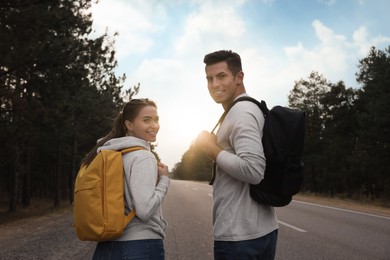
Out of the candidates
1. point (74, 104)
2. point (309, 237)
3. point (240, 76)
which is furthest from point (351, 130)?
point (240, 76)

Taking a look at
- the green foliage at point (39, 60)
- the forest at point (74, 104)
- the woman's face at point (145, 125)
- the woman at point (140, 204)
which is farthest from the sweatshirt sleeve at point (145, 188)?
the green foliage at point (39, 60)

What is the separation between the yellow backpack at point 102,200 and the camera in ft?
6.84

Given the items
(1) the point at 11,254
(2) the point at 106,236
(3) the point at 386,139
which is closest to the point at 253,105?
(2) the point at 106,236

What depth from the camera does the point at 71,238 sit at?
341 inches

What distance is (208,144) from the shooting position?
216 cm

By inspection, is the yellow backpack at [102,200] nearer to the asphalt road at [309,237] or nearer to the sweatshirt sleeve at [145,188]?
the sweatshirt sleeve at [145,188]

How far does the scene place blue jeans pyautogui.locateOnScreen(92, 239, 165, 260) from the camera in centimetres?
215

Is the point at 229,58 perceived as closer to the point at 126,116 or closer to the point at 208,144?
the point at 208,144

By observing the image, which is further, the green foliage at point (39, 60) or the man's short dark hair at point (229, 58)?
the green foliage at point (39, 60)

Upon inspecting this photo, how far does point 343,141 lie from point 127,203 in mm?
35975

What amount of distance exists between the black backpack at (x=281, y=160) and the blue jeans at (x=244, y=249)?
0.72ft

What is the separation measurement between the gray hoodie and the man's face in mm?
568

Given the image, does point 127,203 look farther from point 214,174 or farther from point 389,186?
point 389,186

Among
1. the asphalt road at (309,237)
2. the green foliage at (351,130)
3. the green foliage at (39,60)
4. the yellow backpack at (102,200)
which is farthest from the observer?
the green foliage at (351,130)
